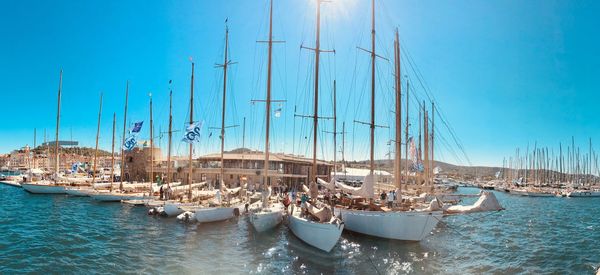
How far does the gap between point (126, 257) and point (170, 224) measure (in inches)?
403

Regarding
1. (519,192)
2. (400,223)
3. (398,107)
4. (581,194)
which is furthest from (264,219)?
(581,194)

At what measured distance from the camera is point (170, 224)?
1157 inches

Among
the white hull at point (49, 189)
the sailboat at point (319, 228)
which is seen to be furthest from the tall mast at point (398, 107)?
the white hull at point (49, 189)

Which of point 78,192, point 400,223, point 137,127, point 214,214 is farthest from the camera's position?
point 78,192

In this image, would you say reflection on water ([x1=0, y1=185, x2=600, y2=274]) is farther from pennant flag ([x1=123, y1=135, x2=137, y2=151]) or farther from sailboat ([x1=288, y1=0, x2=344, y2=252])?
pennant flag ([x1=123, y1=135, x2=137, y2=151])

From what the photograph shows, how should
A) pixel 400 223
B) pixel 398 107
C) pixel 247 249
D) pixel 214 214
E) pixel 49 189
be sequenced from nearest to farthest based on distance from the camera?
pixel 247 249, pixel 400 223, pixel 214 214, pixel 398 107, pixel 49 189

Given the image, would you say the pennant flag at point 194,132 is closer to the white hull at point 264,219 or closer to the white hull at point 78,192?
the white hull at point 264,219

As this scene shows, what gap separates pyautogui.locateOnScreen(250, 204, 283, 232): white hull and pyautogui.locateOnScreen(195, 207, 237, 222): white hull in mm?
4698

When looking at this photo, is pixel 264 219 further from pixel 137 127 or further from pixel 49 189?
pixel 49 189

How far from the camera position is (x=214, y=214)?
96.8 ft

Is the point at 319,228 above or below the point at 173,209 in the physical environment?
above

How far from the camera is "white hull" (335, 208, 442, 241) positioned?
72.5ft

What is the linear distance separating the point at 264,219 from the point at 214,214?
6043 millimetres

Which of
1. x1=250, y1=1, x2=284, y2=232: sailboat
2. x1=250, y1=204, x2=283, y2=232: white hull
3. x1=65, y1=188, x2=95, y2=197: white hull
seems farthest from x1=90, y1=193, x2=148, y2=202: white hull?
x1=250, y1=204, x2=283, y2=232: white hull
